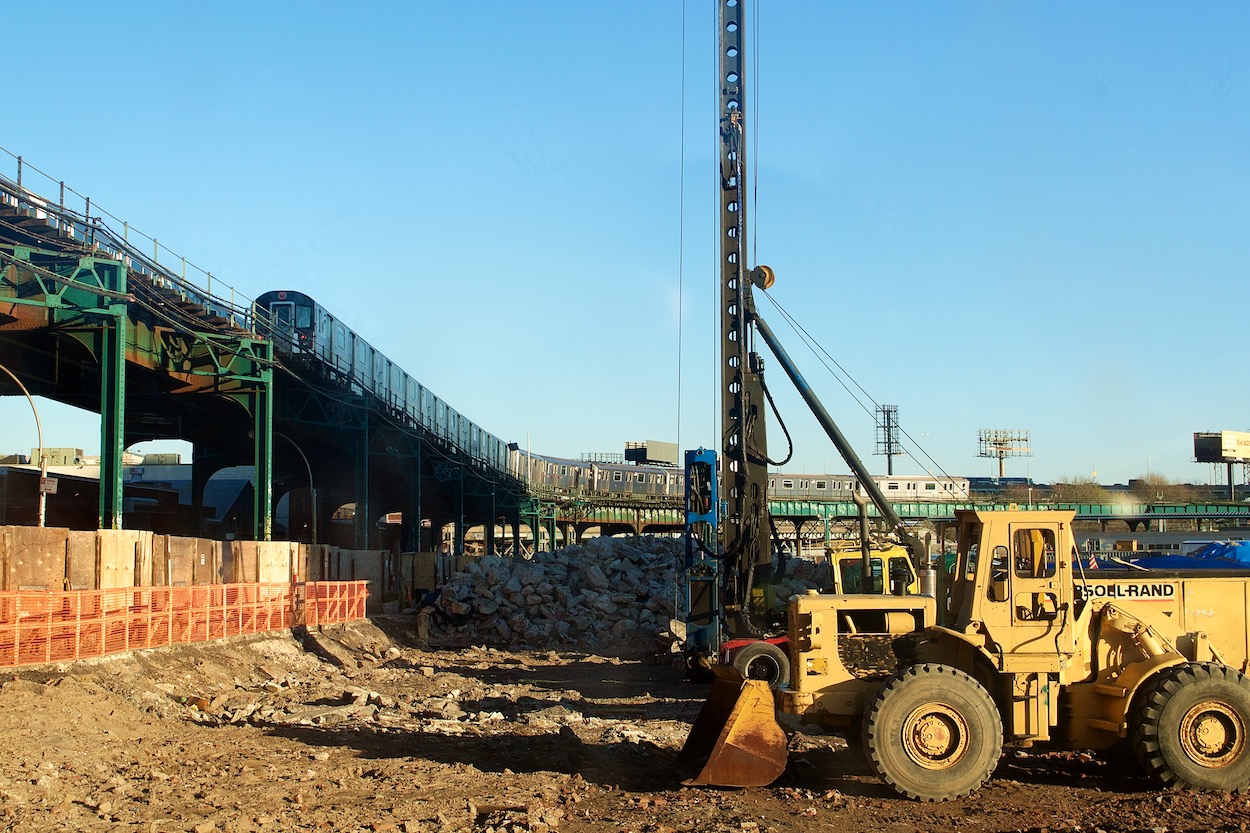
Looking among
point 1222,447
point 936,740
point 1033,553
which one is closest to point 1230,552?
point 1033,553

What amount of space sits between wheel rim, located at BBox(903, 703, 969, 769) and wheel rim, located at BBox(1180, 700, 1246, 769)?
2182 millimetres

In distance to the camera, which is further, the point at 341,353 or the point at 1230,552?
the point at 341,353

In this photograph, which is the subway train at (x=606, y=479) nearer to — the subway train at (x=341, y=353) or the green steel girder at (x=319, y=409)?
the subway train at (x=341, y=353)

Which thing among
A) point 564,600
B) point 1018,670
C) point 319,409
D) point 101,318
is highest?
point 101,318

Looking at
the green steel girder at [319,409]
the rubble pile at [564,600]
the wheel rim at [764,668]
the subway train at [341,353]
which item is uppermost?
the subway train at [341,353]

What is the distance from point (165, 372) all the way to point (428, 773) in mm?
25933

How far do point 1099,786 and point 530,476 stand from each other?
7225 cm

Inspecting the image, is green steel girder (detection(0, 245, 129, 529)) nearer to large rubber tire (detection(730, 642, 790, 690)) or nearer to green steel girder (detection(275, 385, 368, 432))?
green steel girder (detection(275, 385, 368, 432))

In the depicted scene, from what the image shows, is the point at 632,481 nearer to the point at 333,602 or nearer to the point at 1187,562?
the point at 333,602

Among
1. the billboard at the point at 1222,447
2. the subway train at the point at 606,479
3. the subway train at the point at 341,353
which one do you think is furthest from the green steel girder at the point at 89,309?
the billboard at the point at 1222,447

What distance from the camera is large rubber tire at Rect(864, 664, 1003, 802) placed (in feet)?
34.9

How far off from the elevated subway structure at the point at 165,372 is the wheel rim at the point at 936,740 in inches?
905

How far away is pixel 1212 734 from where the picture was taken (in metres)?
10.8

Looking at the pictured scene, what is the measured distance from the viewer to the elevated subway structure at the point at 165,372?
1104 inches
